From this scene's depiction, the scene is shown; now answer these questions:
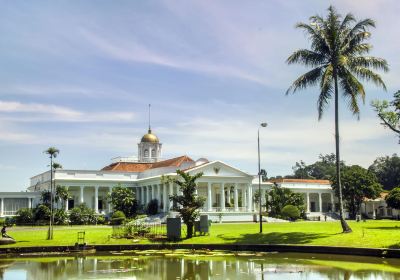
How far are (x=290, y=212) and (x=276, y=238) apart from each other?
1339 inches

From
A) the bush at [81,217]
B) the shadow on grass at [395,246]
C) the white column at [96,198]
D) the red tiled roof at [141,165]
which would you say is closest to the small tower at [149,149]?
the red tiled roof at [141,165]

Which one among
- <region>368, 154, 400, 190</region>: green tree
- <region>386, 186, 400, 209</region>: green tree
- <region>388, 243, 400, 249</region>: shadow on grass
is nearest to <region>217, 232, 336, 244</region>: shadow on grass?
<region>388, 243, 400, 249</region>: shadow on grass

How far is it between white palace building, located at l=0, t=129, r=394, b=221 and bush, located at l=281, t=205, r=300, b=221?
464 centimetres

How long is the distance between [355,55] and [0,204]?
52654 millimetres

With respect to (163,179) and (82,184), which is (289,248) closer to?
(163,179)

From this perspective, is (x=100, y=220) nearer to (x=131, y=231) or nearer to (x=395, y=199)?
(x=131, y=231)

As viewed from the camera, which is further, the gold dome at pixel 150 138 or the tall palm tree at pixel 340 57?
the gold dome at pixel 150 138

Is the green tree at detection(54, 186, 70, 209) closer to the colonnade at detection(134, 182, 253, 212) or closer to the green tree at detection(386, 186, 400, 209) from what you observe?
the colonnade at detection(134, 182, 253, 212)

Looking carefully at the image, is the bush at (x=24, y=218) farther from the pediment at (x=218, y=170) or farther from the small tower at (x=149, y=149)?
the small tower at (x=149, y=149)

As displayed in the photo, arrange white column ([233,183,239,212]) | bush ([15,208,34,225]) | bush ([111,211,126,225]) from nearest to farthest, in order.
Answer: bush ([111,211,126,225]) < bush ([15,208,34,225]) < white column ([233,183,239,212])

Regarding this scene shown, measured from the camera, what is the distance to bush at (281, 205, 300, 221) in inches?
2606

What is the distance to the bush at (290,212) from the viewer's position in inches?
2606

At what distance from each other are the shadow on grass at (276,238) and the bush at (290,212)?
31.9m

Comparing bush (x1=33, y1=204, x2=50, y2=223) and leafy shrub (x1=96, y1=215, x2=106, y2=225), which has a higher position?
bush (x1=33, y1=204, x2=50, y2=223)
